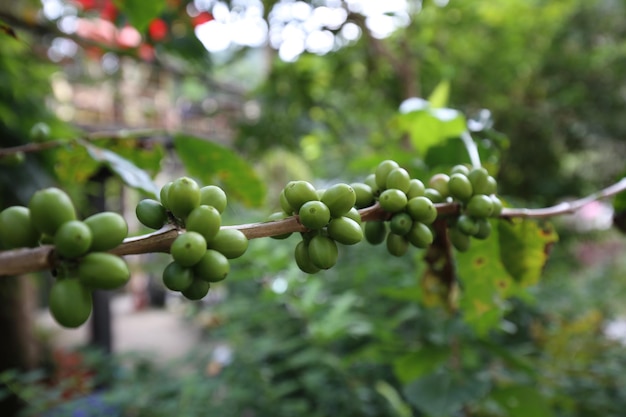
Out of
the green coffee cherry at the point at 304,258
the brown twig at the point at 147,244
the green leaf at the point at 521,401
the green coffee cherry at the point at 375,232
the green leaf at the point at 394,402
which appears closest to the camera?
the brown twig at the point at 147,244

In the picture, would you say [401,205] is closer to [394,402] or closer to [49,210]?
[49,210]

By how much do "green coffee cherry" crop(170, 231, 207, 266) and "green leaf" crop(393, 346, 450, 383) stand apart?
75 cm

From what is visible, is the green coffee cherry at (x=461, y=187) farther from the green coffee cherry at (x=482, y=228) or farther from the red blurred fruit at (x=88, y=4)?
the red blurred fruit at (x=88, y=4)

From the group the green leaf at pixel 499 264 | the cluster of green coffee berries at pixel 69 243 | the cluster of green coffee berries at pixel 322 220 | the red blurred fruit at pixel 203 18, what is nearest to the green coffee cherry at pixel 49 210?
the cluster of green coffee berries at pixel 69 243

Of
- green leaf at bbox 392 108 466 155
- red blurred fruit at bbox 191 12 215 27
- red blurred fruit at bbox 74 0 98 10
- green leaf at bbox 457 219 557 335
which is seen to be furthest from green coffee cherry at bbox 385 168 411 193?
red blurred fruit at bbox 74 0 98 10

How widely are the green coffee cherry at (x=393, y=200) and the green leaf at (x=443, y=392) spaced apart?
596 millimetres

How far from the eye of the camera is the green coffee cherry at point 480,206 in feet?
1.51

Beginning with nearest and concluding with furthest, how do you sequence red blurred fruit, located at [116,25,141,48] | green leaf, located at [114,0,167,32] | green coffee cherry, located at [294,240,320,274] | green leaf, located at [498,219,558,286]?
green coffee cherry, located at [294,240,320,274], green leaf, located at [498,219,558,286], green leaf, located at [114,0,167,32], red blurred fruit, located at [116,25,141,48]

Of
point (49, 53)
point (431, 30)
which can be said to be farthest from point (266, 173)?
point (431, 30)

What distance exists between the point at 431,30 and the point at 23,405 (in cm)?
284

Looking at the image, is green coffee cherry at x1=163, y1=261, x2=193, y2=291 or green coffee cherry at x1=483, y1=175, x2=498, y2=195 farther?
green coffee cherry at x1=483, y1=175, x2=498, y2=195

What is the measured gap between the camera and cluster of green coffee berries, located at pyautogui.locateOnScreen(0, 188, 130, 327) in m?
0.28

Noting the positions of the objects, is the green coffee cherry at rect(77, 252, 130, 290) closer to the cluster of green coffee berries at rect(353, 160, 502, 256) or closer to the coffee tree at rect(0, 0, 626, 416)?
the coffee tree at rect(0, 0, 626, 416)

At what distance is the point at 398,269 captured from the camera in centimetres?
162
